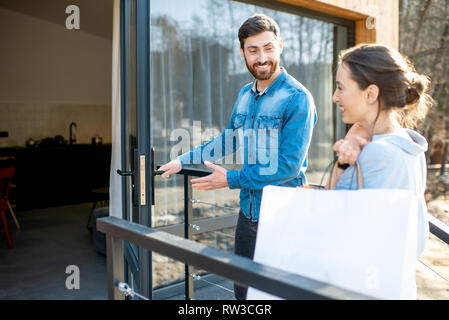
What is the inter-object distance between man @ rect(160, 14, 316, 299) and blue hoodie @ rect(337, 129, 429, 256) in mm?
596

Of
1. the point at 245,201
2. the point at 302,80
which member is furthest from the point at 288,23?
the point at 245,201

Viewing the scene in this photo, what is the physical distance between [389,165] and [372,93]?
20 cm

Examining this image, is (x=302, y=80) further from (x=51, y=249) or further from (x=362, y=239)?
(x=362, y=239)

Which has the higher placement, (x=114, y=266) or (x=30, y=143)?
(x=30, y=143)

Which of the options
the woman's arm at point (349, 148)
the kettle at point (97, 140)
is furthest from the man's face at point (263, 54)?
the kettle at point (97, 140)

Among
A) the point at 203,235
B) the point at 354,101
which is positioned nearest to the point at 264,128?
the point at 354,101

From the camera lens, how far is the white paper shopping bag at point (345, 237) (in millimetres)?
890

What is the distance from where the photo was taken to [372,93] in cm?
108

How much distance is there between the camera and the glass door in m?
2.34

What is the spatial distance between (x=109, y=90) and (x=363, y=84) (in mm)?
7671

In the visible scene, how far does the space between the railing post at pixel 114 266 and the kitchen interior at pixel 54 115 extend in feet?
12.2

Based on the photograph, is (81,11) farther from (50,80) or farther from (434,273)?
(434,273)

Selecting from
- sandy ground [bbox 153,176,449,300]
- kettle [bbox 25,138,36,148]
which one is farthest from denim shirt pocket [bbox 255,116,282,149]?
kettle [bbox 25,138,36,148]

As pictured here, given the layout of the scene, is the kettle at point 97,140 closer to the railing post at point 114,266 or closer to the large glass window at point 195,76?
the large glass window at point 195,76
